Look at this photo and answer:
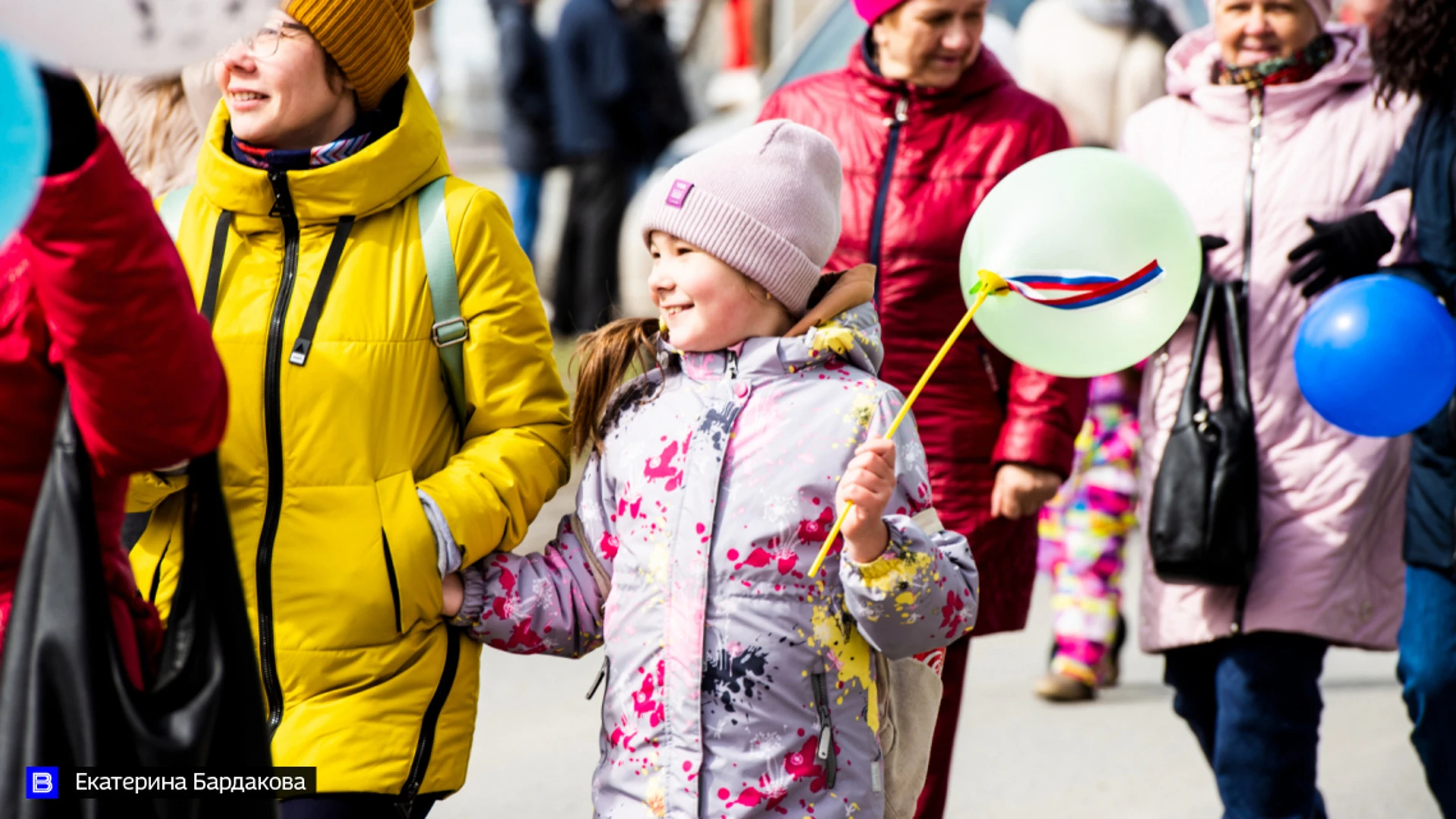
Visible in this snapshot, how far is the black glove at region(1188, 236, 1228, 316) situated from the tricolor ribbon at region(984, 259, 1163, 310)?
1176 mm

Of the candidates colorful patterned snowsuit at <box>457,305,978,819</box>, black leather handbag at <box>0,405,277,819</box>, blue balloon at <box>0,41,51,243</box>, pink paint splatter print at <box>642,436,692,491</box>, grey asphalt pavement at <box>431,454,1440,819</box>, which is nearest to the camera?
blue balloon at <box>0,41,51,243</box>

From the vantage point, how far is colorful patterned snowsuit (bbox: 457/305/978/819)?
299 centimetres

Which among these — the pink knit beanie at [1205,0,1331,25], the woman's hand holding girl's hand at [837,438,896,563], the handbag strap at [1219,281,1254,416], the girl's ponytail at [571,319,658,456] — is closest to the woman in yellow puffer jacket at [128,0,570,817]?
the girl's ponytail at [571,319,658,456]

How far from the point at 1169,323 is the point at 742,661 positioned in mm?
919

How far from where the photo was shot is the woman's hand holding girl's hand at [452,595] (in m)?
3.18

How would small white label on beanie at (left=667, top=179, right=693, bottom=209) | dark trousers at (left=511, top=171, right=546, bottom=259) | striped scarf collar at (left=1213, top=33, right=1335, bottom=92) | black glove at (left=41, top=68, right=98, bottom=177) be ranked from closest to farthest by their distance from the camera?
black glove at (left=41, top=68, right=98, bottom=177)
small white label on beanie at (left=667, top=179, right=693, bottom=209)
striped scarf collar at (left=1213, top=33, right=1335, bottom=92)
dark trousers at (left=511, top=171, right=546, bottom=259)

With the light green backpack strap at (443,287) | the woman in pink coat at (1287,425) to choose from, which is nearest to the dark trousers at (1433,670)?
the woman in pink coat at (1287,425)

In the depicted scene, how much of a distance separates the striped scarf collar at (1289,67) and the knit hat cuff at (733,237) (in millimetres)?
1608

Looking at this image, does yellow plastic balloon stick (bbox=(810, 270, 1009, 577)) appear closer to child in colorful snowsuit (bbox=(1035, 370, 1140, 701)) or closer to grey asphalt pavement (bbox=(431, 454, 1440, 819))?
grey asphalt pavement (bbox=(431, 454, 1440, 819))

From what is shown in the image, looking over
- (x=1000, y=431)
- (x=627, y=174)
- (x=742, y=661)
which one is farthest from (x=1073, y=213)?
(x=627, y=174)

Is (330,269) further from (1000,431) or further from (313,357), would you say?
(1000,431)

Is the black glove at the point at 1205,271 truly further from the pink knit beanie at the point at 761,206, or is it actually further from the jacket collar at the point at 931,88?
the pink knit beanie at the point at 761,206

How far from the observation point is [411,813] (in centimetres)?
318

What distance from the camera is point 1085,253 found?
3.13 m
